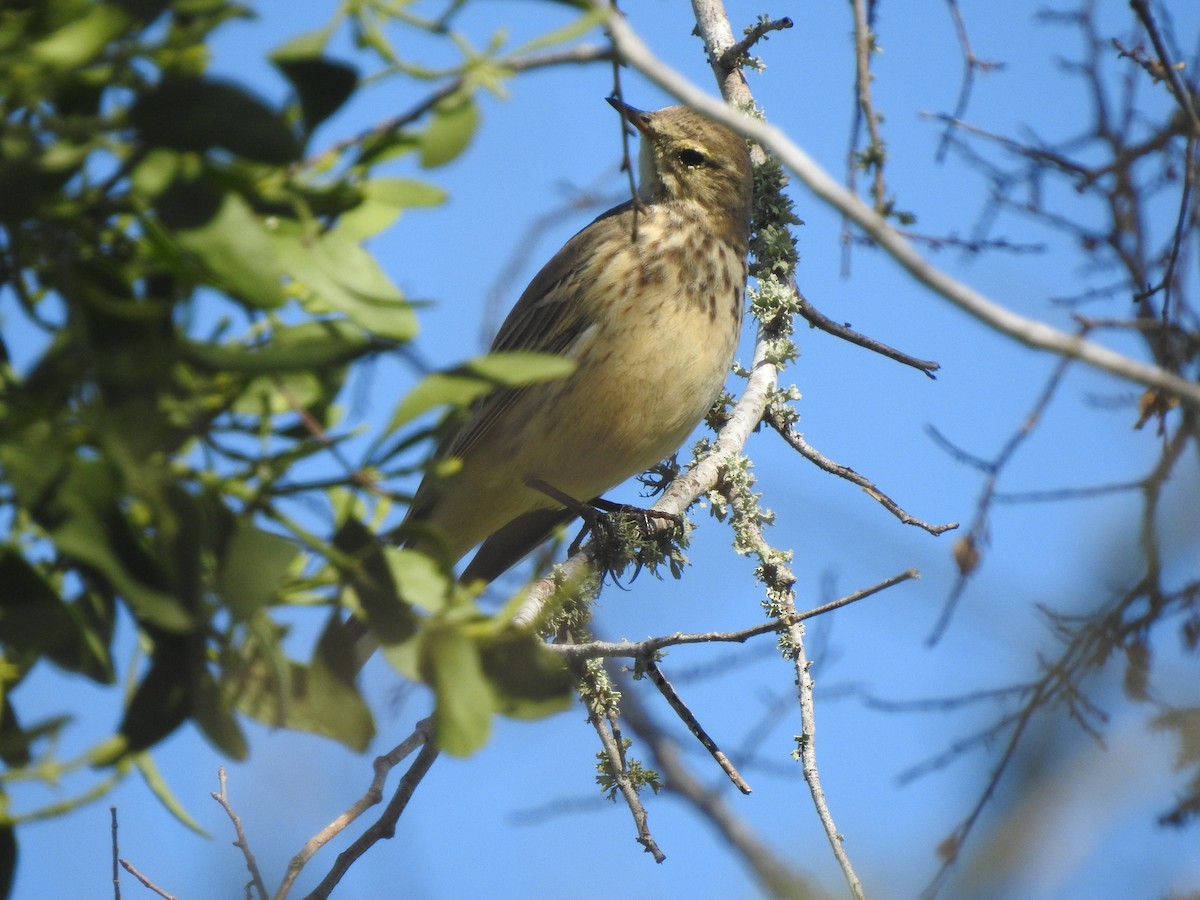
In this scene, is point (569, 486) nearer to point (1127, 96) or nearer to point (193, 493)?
point (1127, 96)

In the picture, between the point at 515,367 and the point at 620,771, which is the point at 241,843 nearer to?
the point at 620,771

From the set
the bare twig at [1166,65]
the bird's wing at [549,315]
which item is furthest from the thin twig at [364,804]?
the bare twig at [1166,65]

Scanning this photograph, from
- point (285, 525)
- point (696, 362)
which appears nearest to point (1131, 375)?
point (285, 525)

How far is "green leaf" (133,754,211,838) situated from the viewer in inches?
56.4

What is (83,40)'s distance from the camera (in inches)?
48.0

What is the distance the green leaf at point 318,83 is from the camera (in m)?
1.26

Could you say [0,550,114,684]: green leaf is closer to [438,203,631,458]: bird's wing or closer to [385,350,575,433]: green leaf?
[385,350,575,433]: green leaf

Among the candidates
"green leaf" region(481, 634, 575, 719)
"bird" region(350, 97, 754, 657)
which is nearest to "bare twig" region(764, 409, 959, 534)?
"bird" region(350, 97, 754, 657)

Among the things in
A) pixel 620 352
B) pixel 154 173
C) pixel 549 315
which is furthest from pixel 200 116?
pixel 549 315

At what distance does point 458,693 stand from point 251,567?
28cm

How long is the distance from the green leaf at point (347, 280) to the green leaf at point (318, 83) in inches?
6.7

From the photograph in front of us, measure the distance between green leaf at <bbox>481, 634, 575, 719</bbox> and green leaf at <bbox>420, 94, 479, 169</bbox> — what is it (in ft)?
1.94

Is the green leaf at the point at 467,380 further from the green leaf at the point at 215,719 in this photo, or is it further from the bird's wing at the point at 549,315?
the bird's wing at the point at 549,315

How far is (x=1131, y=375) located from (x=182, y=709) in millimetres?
1435
